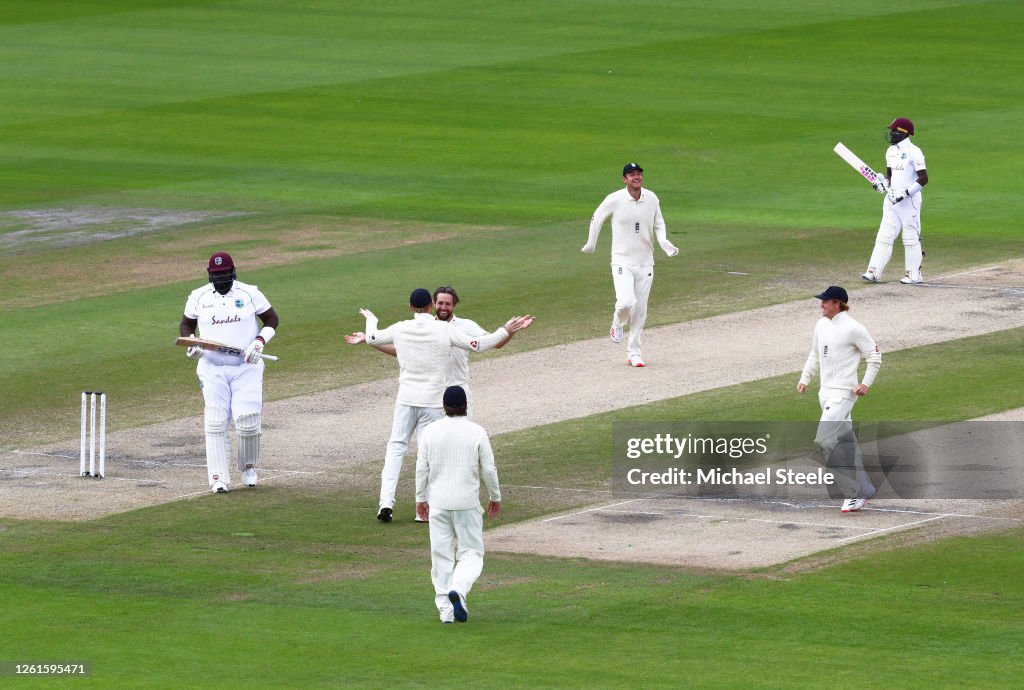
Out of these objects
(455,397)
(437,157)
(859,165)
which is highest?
(437,157)

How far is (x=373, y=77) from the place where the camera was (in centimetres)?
4766

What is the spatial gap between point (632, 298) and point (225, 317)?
5.93 metres

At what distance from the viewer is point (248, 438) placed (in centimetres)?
1723

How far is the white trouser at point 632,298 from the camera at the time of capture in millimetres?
21750

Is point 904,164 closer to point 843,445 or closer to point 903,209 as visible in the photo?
point 903,209

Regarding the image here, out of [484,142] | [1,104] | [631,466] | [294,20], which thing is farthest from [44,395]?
[294,20]

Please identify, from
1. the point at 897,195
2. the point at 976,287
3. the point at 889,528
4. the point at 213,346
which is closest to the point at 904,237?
the point at 897,195

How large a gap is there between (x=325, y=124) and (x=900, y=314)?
2011 cm

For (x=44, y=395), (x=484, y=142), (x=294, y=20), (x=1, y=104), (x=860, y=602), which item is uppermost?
(x=294, y=20)

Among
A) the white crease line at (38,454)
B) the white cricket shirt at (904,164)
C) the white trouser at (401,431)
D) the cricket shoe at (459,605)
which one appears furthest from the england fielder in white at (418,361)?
the white cricket shirt at (904,164)

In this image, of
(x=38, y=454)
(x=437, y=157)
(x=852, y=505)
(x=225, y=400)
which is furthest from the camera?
(x=437, y=157)

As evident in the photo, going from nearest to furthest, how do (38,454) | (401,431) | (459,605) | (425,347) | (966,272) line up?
(459,605)
(425,347)
(401,431)
(38,454)
(966,272)

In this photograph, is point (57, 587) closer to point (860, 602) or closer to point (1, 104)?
point (860, 602)

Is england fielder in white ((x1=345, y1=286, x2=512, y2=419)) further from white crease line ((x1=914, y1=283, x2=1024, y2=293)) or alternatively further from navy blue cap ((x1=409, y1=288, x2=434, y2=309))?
white crease line ((x1=914, y1=283, x2=1024, y2=293))
